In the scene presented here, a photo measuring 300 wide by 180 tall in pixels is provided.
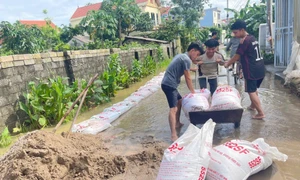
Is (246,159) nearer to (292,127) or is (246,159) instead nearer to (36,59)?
(292,127)

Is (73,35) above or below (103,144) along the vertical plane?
above

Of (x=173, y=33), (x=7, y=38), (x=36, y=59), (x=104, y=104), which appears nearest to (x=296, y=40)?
(x=104, y=104)

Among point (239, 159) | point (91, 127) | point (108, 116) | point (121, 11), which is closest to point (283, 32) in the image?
point (108, 116)

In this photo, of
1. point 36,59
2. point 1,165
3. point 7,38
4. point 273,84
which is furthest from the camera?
point 7,38

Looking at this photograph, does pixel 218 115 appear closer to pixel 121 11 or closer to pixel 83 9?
pixel 121 11

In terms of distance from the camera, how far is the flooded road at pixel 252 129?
295 cm

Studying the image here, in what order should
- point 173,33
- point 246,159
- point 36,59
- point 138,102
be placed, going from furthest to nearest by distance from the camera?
point 173,33 → point 138,102 → point 36,59 → point 246,159

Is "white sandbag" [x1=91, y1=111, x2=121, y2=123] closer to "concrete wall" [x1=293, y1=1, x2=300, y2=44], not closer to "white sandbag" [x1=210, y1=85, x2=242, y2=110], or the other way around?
"white sandbag" [x1=210, y1=85, x2=242, y2=110]

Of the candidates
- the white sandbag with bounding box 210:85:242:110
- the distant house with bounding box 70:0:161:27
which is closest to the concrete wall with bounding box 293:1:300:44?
the white sandbag with bounding box 210:85:242:110

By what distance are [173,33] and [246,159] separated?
65.7 ft

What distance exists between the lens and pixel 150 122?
5125 millimetres

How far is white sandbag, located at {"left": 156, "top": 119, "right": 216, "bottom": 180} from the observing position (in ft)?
7.22

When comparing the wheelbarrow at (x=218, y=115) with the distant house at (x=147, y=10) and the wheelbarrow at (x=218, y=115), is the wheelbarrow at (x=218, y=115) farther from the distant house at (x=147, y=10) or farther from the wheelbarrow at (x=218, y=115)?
the distant house at (x=147, y=10)

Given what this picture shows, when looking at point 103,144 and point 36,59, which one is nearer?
point 103,144
